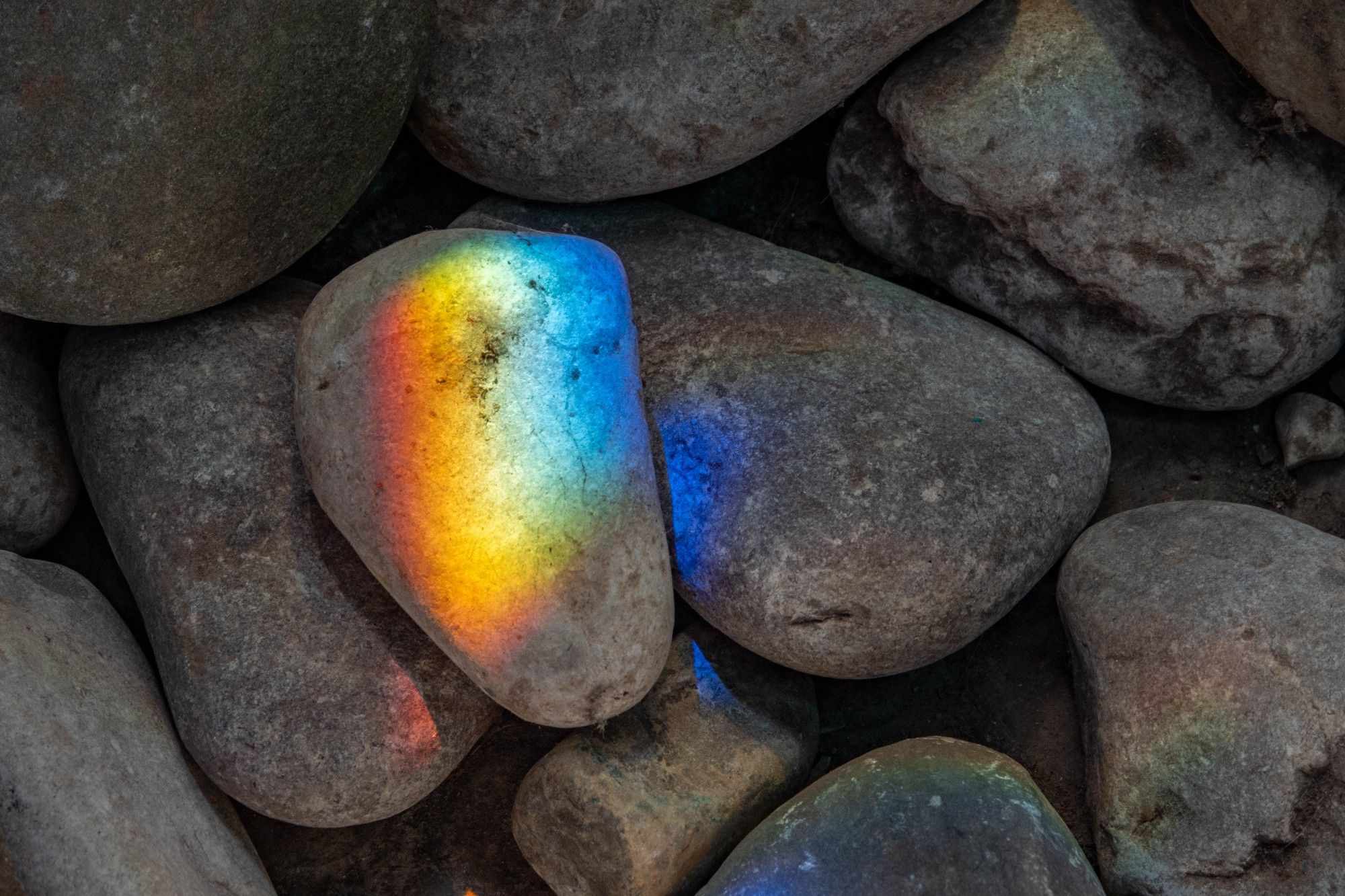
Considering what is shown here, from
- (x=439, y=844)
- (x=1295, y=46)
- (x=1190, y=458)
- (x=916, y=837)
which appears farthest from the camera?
(x=1190, y=458)

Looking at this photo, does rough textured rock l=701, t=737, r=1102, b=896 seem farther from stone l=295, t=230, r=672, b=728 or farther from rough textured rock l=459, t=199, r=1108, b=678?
stone l=295, t=230, r=672, b=728

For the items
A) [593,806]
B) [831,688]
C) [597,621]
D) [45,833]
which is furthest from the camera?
[831,688]

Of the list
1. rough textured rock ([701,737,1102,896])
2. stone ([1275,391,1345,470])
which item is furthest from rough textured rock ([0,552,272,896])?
stone ([1275,391,1345,470])

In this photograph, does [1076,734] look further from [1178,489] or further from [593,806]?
[593,806]

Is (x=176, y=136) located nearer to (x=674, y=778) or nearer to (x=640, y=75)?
(x=640, y=75)

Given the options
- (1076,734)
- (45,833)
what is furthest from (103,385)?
(1076,734)

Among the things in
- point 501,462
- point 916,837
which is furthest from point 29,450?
point 916,837
